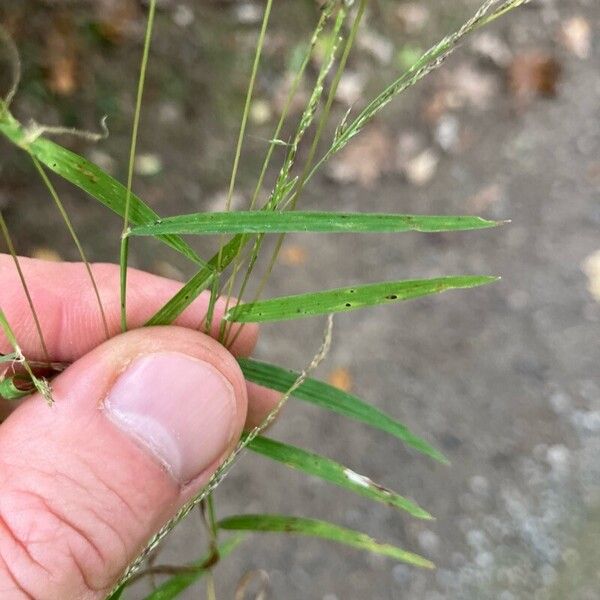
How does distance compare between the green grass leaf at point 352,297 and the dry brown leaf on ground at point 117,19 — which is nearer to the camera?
the green grass leaf at point 352,297

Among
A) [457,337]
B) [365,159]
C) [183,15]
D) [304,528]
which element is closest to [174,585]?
[304,528]

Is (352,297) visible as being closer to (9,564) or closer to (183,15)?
(9,564)

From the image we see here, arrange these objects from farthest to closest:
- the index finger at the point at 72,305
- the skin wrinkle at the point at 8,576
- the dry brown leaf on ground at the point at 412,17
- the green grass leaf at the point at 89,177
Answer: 1. the dry brown leaf on ground at the point at 412,17
2. the index finger at the point at 72,305
3. the skin wrinkle at the point at 8,576
4. the green grass leaf at the point at 89,177

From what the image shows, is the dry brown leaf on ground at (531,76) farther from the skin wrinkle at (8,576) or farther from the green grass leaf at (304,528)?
the skin wrinkle at (8,576)

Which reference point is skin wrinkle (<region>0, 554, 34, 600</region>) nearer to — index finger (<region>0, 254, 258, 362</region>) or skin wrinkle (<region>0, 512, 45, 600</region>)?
skin wrinkle (<region>0, 512, 45, 600</region>)

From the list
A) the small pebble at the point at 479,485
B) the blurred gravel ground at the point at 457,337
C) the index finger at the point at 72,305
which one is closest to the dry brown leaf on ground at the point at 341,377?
the blurred gravel ground at the point at 457,337

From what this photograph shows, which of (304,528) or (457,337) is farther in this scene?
(457,337)

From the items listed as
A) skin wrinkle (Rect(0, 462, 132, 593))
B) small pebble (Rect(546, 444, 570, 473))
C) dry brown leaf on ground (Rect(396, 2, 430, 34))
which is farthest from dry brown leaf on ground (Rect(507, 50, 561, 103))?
skin wrinkle (Rect(0, 462, 132, 593))
